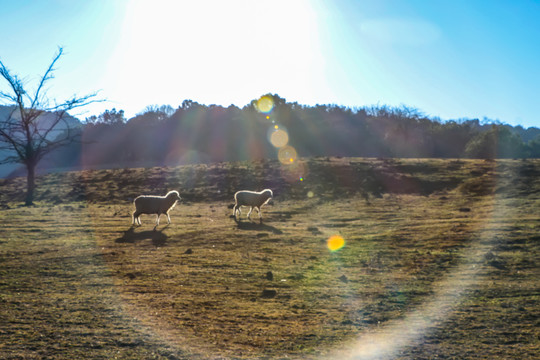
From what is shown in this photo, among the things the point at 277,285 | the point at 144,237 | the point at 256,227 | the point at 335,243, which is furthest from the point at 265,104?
the point at 277,285

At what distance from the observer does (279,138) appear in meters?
65.1

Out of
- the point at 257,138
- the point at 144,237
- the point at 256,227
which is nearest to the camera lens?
the point at 144,237

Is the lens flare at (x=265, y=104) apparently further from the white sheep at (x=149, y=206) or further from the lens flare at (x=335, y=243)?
the lens flare at (x=335, y=243)

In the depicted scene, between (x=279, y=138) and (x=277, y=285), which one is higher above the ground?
(x=279, y=138)

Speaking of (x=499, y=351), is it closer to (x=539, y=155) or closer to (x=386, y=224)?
(x=386, y=224)

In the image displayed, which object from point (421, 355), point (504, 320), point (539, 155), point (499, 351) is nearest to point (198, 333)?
point (421, 355)

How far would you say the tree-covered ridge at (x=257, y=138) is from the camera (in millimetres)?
62094

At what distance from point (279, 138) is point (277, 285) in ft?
185

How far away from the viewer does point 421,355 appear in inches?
220

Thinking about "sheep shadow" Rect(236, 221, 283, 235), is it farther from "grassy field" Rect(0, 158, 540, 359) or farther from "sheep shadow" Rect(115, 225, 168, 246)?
"sheep shadow" Rect(115, 225, 168, 246)

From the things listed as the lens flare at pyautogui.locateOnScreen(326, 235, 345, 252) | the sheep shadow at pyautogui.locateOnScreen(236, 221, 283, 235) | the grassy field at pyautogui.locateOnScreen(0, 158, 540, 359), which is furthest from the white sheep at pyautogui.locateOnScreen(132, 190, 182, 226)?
the lens flare at pyautogui.locateOnScreen(326, 235, 345, 252)

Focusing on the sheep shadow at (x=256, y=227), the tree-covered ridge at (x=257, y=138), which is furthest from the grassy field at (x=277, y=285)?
the tree-covered ridge at (x=257, y=138)

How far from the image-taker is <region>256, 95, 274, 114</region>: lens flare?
72.8 metres

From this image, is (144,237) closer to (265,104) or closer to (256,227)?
(256,227)
